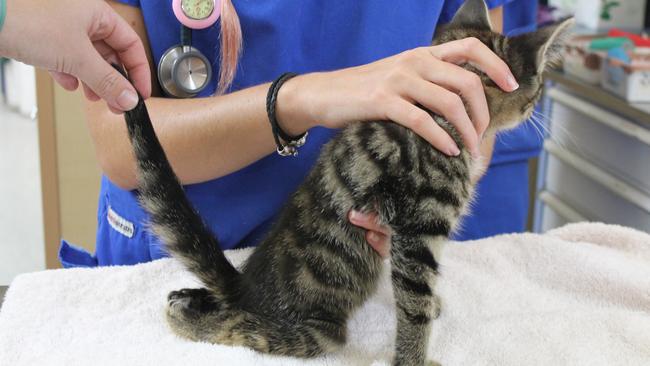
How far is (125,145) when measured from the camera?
3.87 feet

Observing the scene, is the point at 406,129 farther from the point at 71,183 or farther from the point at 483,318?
the point at 71,183

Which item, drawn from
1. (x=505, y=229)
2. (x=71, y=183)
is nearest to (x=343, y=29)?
(x=505, y=229)

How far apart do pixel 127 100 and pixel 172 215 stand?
0.21 metres

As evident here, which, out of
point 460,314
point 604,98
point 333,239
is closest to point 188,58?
point 333,239

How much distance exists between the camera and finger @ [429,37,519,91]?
3.36ft

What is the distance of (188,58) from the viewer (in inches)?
45.4

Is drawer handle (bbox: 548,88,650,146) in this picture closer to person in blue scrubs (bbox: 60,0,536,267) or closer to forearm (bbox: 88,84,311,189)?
person in blue scrubs (bbox: 60,0,536,267)

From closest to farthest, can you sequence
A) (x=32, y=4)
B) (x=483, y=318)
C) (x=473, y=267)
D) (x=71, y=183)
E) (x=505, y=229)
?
(x=32, y=4) → (x=483, y=318) → (x=473, y=267) → (x=505, y=229) → (x=71, y=183)

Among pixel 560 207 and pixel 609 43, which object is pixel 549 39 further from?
pixel 560 207

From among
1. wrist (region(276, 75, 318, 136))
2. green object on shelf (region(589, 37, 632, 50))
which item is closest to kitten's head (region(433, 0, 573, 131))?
wrist (region(276, 75, 318, 136))

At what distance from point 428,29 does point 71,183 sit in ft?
5.15

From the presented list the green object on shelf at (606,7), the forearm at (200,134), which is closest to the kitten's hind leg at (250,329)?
the forearm at (200,134)

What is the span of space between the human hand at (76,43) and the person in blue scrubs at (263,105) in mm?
229

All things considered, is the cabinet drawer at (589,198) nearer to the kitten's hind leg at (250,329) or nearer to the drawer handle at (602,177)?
the drawer handle at (602,177)
